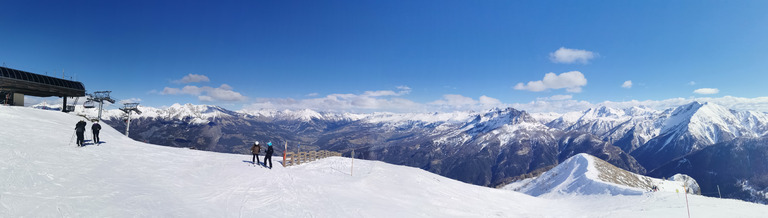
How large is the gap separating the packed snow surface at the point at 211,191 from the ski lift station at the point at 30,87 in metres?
19.2

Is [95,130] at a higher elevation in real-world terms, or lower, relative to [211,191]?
higher

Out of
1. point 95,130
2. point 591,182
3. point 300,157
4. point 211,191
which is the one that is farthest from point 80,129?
point 591,182

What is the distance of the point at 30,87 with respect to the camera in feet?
164

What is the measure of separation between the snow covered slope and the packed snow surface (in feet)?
43.2

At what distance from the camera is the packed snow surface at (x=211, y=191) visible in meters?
13.9

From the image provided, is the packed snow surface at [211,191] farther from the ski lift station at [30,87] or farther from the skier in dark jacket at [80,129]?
the ski lift station at [30,87]

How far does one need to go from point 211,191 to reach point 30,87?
2229 inches

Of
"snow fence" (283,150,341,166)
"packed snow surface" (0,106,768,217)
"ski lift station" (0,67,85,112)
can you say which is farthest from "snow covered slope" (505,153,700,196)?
"ski lift station" (0,67,85,112)

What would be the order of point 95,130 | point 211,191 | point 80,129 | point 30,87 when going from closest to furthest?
point 211,191, point 80,129, point 95,130, point 30,87

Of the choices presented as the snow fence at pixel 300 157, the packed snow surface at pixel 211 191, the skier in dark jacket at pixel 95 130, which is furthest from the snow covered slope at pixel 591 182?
the skier in dark jacket at pixel 95 130

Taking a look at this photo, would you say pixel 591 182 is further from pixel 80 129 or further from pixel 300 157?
pixel 80 129

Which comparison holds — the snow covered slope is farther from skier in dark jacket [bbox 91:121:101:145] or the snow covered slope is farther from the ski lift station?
the ski lift station

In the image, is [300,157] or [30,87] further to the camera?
[30,87]

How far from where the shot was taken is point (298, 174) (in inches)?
1059
